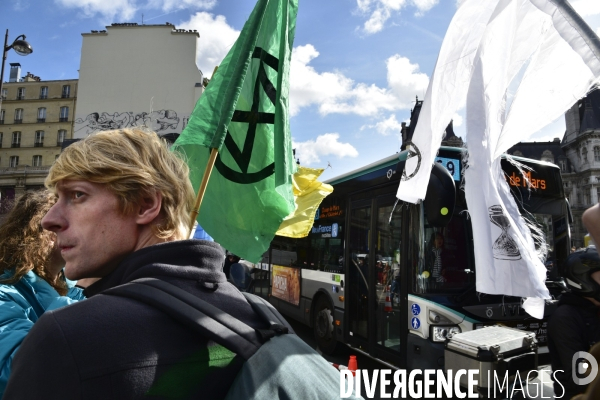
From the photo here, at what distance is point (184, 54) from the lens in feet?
124

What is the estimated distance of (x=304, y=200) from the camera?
4383 millimetres

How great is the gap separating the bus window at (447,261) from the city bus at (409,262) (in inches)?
0.5

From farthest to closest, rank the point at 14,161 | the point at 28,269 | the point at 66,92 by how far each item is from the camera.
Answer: the point at 66,92, the point at 14,161, the point at 28,269

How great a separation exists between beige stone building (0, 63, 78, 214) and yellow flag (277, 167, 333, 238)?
7559cm

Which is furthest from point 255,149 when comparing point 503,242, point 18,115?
point 18,115

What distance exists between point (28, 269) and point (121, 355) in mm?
1542

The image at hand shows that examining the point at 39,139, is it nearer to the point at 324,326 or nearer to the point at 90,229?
the point at 324,326

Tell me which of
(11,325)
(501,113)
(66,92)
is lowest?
(11,325)

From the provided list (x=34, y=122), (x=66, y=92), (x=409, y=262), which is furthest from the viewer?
(x=66, y=92)

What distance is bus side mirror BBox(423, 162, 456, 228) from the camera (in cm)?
448

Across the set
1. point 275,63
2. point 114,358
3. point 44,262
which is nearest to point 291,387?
point 114,358

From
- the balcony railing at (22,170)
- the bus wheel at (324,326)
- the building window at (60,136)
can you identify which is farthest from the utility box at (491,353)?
the building window at (60,136)

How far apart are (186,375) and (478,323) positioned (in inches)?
214

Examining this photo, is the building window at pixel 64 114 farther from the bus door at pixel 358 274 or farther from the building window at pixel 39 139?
the bus door at pixel 358 274
